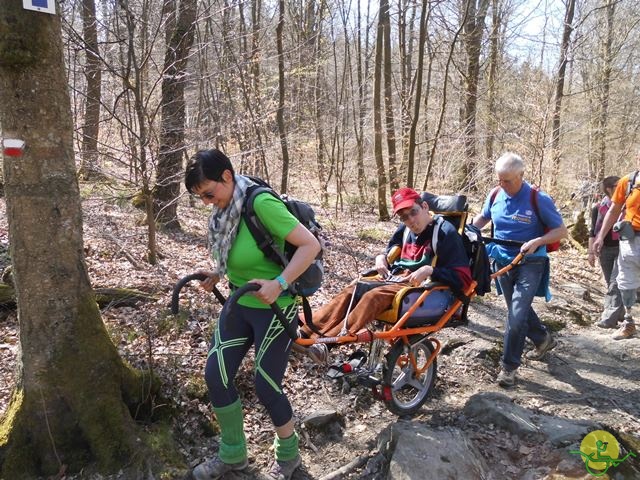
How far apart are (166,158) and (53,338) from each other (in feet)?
16.7

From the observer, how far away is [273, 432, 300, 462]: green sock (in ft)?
10.6

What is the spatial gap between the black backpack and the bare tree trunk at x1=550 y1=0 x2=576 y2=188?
37.6ft

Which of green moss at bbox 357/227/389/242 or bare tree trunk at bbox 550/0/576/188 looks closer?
green moss at bbox 357/227/389/242

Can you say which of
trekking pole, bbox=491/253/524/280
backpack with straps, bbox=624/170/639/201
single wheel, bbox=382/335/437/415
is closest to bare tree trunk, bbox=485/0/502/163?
backpack with straps, bbox=624/170/639/201

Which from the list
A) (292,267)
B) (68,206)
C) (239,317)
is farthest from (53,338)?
(292,267)

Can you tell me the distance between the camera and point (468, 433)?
373 centimetres

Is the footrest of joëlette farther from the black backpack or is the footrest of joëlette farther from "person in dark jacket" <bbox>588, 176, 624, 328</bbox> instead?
"person in dark jacket" <bbox>588, 176, 624, 328</bbox>

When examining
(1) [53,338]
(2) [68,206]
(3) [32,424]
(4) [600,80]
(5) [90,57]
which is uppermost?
(4) [600,80]

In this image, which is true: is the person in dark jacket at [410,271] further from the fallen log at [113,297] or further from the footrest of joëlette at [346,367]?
the fallen log at [113,297]

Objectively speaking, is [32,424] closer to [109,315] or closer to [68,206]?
[68,206]

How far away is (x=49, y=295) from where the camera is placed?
10.2 feet

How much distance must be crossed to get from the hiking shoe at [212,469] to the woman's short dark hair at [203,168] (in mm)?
1783

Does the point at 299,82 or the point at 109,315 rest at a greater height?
the point at 299,82

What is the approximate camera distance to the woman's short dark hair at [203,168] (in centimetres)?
284
